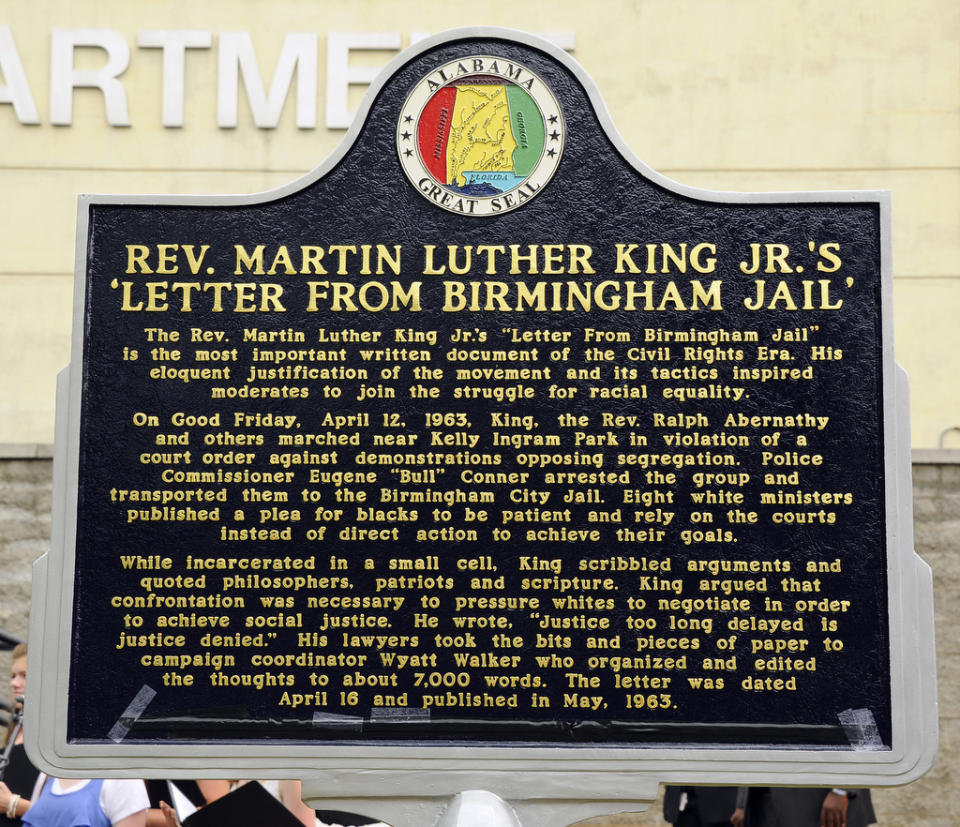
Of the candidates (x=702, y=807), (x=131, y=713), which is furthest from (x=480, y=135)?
(x=702, y=807)

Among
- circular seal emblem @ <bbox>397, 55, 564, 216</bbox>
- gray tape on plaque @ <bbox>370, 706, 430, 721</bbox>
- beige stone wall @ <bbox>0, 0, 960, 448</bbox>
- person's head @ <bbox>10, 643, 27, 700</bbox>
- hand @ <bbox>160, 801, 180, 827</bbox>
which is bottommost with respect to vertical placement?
hand @ <bbox>160, 801, 180, 827</bbox>

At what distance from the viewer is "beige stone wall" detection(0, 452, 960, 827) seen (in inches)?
361

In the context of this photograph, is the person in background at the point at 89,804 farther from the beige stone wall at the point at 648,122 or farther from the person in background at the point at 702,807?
the beige stone wall at the point at 648,122

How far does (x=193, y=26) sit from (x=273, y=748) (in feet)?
23.5

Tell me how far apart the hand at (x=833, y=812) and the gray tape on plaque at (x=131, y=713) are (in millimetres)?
4266

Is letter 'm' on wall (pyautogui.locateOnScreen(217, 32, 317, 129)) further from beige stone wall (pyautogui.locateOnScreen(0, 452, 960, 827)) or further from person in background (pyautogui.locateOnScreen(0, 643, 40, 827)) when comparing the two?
person in background (pyautogui.locateOnScreen(0, 643, 40, 827))

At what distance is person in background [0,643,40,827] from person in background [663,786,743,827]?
3792 millimetres

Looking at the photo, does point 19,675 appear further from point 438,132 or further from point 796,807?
point 796,807

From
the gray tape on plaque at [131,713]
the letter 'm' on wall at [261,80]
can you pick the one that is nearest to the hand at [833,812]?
the gray tape on plaque at [131,713]

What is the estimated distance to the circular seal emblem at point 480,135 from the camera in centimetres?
429

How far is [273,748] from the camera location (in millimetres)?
4023

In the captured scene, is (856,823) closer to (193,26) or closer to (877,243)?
(877,243)

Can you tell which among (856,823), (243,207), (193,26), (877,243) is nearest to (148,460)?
(243,207)

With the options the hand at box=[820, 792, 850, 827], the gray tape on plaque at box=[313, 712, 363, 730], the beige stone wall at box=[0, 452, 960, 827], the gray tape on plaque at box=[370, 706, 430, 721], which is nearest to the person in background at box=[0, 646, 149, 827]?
the gray tape on plaque at box=[313, 712, 363, 730]
